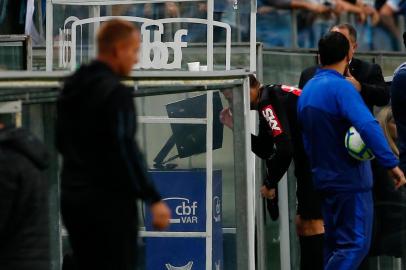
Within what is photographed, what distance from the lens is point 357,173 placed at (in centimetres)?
952

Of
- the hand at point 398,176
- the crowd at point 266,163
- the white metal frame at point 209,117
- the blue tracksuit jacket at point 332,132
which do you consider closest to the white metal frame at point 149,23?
the white metal frame at point 209,117

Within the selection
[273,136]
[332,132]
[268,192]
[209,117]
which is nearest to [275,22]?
[268,192]

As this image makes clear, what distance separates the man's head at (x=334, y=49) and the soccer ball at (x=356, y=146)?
19.5 inches

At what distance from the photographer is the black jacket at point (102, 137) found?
6.93 metres

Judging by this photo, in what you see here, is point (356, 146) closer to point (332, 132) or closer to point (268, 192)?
point (332, 132)

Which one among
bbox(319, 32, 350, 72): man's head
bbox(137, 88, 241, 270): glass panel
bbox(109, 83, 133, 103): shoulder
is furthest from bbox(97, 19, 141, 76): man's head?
bbox(319, 32, 350, 72): man's head

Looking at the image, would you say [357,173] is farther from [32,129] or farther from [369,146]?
[32,129]

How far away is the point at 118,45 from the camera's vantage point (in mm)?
7082

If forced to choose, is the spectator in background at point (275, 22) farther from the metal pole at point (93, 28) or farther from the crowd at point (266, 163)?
the metal pole at point (93, 28)

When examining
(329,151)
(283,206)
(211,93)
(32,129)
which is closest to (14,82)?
(32,129)

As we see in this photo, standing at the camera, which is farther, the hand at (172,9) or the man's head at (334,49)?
the hand at (172,9)

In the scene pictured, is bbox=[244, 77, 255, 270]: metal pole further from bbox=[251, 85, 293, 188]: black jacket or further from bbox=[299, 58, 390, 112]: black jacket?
bbox=[299, 58, 390, 112]: black jacket

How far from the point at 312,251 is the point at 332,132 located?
1.50m

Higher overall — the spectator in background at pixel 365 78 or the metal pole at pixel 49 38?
the metal pole at pixel 49 38
